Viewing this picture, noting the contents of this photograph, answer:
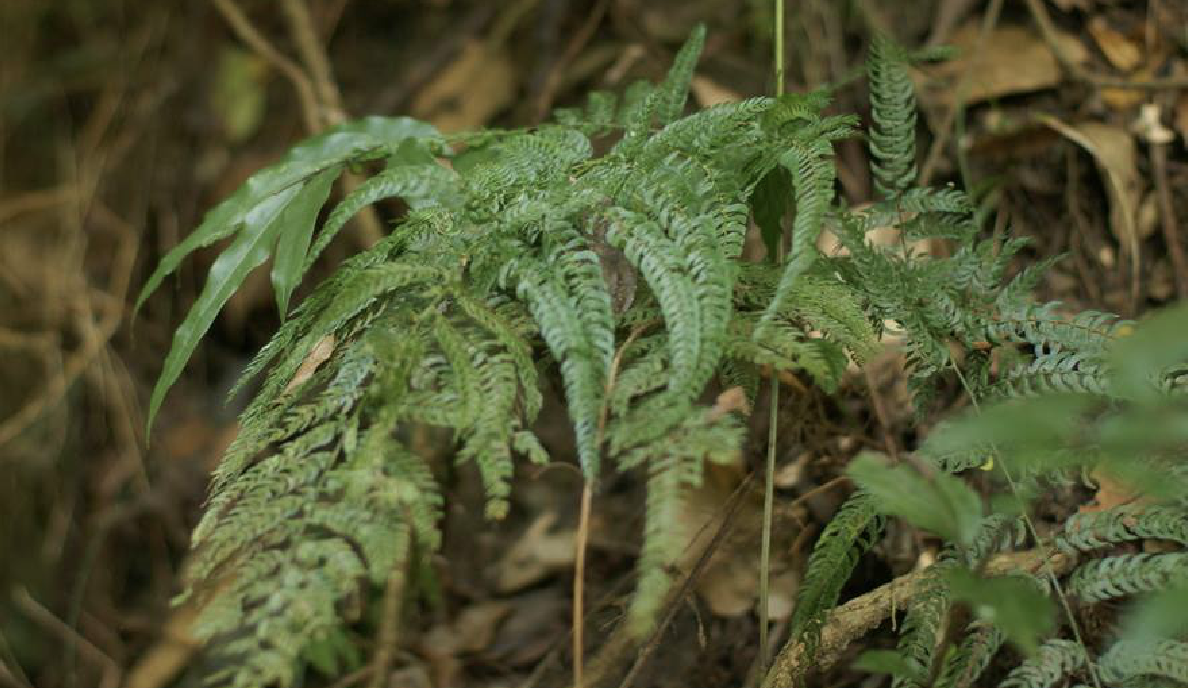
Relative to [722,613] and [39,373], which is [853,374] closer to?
[722,613]

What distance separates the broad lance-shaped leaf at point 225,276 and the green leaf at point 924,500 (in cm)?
74

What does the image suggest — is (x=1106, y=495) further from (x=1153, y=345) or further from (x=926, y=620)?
(x=1153, y=345)

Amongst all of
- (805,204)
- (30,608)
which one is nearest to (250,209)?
(805,204)

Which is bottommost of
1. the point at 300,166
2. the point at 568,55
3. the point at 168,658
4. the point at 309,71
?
the point at 168,658

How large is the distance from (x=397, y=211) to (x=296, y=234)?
1.33 metres

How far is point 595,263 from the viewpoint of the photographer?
102 centimetres

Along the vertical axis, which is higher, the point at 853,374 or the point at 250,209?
the point at 250,209

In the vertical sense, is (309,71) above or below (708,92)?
above

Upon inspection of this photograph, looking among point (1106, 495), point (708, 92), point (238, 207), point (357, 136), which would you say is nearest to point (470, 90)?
point (708, 92)

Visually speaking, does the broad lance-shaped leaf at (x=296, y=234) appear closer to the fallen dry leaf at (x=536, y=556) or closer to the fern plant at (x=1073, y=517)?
the fern plant at (x=1073, y=517)

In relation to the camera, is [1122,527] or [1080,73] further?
[1080,73]

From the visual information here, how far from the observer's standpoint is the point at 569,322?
947 millimetres

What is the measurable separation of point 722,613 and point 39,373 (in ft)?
7.03

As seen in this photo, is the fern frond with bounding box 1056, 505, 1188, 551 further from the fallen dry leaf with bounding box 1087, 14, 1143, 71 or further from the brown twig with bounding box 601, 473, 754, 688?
the fallen dry leaf with bounding box 1087, 14, 1143, 71
